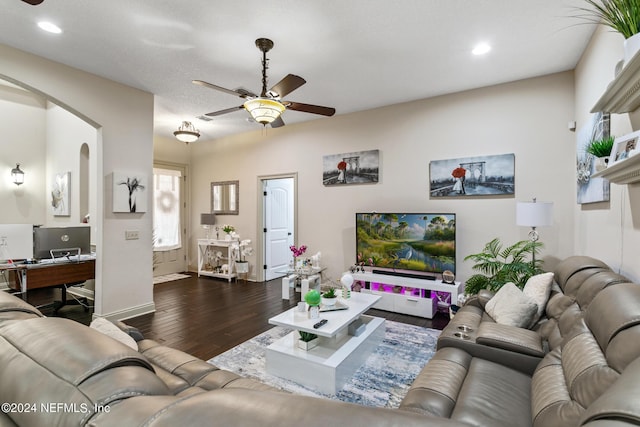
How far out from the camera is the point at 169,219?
690cm

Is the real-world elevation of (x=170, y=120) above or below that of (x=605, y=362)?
above

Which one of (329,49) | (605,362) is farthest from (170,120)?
(605,362)

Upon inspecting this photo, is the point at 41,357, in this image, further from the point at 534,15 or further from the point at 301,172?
the point at 301,172

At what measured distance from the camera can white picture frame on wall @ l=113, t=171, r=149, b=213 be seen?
12.7ft

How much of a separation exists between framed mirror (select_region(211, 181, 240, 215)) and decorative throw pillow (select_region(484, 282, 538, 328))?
17.4 feet

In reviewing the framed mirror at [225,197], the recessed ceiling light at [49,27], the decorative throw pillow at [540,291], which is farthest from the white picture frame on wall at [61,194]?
the decorative throw pillow at [540,291]

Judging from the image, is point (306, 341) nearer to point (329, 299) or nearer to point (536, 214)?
point (329, 299)

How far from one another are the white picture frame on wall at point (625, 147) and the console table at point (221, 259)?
5781 millimetres

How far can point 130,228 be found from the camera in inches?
159

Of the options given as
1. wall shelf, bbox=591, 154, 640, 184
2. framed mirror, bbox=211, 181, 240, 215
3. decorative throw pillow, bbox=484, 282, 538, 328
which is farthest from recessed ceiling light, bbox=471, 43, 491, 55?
framed mirror, bbox=211, 181, 240, 215

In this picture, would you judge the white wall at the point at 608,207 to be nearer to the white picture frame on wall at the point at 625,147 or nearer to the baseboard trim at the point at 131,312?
the white picture frame on wall at the point at 625,147

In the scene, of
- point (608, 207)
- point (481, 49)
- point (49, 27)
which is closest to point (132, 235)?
point (49, 27)

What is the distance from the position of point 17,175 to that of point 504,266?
8.09 meters

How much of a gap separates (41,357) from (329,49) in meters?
3.28
